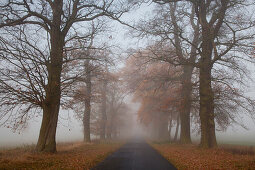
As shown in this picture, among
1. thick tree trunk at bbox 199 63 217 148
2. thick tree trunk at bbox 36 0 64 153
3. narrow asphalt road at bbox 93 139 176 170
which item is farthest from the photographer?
thick tree trunk at bbox 199 63 217 148

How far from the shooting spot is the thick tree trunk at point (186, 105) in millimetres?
15580

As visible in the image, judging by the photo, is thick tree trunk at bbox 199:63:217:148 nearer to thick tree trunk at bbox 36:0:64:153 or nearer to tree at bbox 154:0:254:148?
tree at bbox 154:0:254:148

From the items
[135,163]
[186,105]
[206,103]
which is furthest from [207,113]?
[135,163]

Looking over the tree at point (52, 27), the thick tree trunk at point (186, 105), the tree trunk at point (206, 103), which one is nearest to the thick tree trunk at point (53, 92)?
the tree at point (52, 27)

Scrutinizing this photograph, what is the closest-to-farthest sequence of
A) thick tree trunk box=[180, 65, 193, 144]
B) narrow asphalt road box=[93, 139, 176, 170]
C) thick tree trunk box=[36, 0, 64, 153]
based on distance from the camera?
narrow asphalt road box=[93, 139, 176, 170], thick tree trunk box=[36, 0, 64, 153], thick tree trunk box=[180, 65, 193, 144]

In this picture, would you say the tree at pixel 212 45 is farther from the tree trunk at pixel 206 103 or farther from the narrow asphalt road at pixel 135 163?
the narrow asphalt road at pixel 135 163

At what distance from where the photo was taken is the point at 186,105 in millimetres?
16016

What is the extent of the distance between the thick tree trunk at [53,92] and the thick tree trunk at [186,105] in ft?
32.8

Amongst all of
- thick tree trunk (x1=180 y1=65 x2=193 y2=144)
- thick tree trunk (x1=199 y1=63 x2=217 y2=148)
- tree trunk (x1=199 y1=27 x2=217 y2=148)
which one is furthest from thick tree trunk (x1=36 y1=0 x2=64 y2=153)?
thick tree trunk (x1=180 y1=65 x2=193 y2=144)

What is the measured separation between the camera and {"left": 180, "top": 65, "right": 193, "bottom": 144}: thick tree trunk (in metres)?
15.6

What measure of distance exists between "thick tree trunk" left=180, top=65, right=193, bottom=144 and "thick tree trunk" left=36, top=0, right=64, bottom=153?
10.0 m

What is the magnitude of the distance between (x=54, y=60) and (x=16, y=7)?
141 inches

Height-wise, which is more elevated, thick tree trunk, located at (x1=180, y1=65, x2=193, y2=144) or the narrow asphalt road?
thick tree trunk, located at (x1=180, y1=65, x2=193, y2=144)

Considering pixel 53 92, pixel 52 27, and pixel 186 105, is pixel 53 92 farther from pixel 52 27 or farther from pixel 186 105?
pixel 186 105
